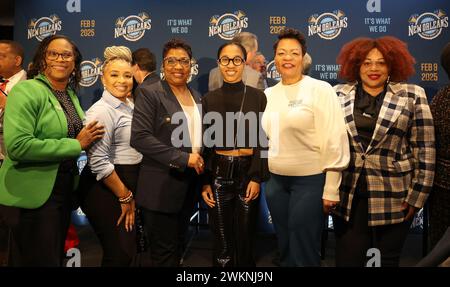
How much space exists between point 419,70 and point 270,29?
1713 millimetres

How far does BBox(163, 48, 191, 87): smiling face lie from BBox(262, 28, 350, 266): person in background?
19.6 inches

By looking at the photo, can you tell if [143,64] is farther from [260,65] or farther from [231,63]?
[260,65]

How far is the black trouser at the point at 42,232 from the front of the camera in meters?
1.88

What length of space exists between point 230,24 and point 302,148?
286 centimetres

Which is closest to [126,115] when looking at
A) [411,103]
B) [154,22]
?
[411,103]

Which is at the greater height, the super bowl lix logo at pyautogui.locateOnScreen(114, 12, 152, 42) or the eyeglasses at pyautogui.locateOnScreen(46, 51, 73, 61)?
the super bowl lix logo at pyautogui.locateOnScreen(114, 12, 152, 42)

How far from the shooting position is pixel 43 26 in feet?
15.8

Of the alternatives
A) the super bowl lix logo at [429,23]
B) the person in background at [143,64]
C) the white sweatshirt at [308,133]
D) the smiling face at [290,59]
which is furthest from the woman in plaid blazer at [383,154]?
the super bowl lix logo at [429,23]

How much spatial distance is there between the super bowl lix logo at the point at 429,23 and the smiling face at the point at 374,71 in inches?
109

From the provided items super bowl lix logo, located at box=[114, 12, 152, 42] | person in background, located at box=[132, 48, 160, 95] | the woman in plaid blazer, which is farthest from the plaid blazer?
super bowl lix logo, located at box=[114, 12, 152, 42]

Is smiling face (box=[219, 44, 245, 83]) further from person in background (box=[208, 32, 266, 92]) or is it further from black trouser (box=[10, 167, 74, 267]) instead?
person in background (box=[208, 32, 266, 92])

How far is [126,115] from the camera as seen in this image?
2.19 metres

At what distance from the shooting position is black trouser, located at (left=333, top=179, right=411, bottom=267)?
2.12 meters
